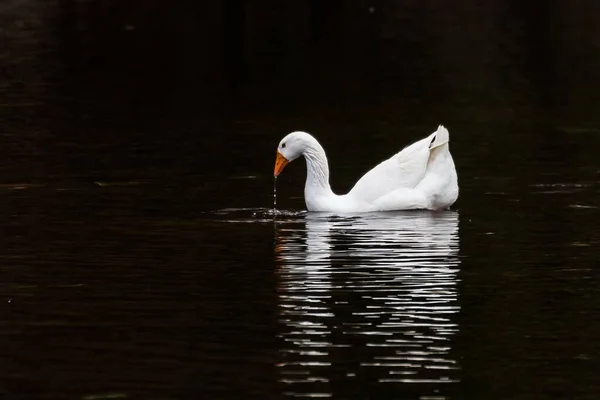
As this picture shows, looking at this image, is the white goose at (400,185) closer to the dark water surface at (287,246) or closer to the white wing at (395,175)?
the white wing at (395,175)

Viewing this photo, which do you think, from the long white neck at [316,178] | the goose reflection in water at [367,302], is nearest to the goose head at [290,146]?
the long white neck at [316,178]

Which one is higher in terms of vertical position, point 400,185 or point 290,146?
point 290,146

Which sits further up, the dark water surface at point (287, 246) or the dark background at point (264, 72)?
the dark background at point (264, 72)

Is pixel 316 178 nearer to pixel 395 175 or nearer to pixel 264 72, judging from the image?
pixel 395 175

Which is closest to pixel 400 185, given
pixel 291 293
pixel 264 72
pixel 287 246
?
pixel 287 246

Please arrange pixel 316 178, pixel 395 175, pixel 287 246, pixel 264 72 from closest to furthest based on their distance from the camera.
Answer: pixel 287 246 → pixel 395 175 → pixel 316 178 → pixel 264 72

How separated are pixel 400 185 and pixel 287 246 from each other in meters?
3.04

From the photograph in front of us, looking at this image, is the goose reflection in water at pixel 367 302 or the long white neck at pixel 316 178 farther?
the long white neck at pixel 316 178

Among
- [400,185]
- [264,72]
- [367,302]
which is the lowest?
[367,302]

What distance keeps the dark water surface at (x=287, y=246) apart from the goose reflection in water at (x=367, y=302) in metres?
0.03

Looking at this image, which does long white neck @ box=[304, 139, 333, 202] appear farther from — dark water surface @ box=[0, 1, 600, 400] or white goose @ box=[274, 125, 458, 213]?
dark water surface @ box=[0, 1, 600, 400]

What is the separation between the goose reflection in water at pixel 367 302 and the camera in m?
12.1

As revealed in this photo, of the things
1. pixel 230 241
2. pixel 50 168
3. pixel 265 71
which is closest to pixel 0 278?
pixel 230 241

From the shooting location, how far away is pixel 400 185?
20578 millimetres
